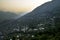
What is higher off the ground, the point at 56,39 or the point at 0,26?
the point at 0,26

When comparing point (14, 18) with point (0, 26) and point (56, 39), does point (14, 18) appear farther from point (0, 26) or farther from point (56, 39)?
point (56, 39)

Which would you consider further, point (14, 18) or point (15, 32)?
point (14, 18)

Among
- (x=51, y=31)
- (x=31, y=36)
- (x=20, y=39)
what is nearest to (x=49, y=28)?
(x=51, y=31)

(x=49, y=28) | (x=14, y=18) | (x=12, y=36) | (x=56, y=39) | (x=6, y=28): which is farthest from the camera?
(x=14, y=18)

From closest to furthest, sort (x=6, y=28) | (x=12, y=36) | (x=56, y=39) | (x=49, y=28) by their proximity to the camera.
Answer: (x=56, y=39) → (x=12, y=36) → (x=6, y=28) → (x=49, y=28)

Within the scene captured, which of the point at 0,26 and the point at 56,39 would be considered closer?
the point at 56,39

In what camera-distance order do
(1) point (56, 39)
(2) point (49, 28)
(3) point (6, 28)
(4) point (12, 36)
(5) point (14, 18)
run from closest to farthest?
(1) point (56, 39), (4) point (12, 36), (3) point (6, 28), (2) point (49, 28), (5) point (14, 18)

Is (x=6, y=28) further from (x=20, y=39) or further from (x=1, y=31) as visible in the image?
(x=20, y=39)

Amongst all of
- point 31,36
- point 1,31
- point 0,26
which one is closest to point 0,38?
point 1,31

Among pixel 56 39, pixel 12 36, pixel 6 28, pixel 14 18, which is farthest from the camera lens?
pixel 14 18
